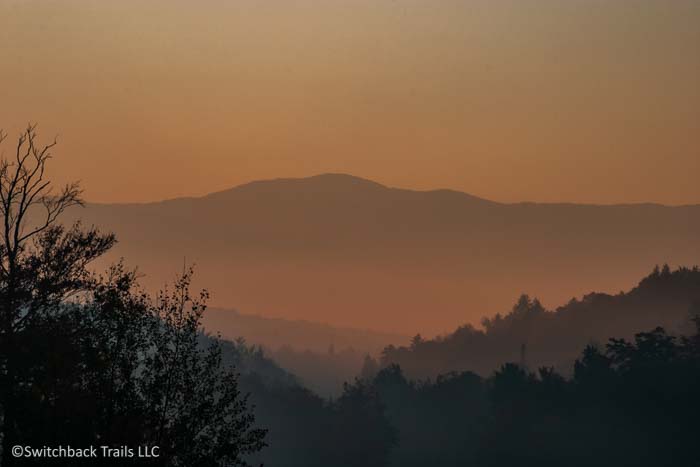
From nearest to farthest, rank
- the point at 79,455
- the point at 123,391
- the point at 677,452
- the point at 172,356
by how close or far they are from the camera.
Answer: the point at 79,455 → the point at 123,391 → the point at 172,356 → the point at 677,452

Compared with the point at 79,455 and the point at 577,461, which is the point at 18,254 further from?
the point at 577,461

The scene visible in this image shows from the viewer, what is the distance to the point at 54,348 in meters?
45.6

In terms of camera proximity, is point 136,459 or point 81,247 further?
point 81,247

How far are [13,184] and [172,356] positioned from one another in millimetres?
9094

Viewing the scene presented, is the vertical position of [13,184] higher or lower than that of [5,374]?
higher

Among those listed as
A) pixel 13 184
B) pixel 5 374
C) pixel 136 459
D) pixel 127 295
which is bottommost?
pixel 136 459

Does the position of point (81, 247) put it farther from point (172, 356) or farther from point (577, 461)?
point (577, 461)

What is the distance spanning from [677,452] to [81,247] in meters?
152

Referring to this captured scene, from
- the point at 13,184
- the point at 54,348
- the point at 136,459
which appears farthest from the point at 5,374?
the point at 13,184

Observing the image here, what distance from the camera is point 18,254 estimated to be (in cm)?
5044

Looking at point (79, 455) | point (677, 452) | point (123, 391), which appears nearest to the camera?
point (79, 455)

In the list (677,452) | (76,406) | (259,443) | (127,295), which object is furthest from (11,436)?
(677,452)

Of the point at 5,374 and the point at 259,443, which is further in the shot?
the point at 259,443

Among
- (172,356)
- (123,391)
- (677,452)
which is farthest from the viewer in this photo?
(677,452)
